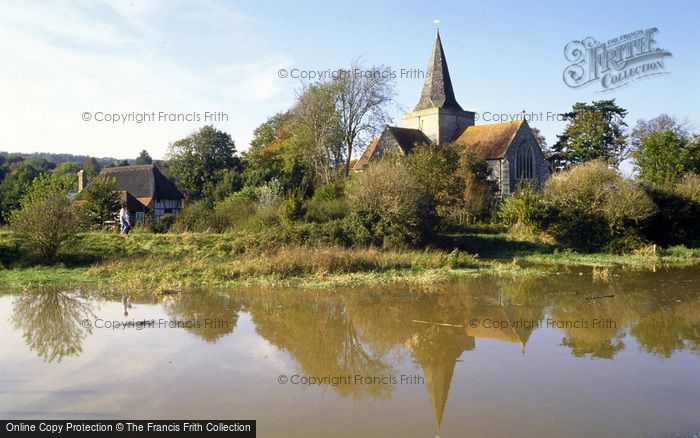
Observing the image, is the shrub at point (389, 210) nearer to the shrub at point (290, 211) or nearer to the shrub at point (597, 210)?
the shrub at point (290, 211)

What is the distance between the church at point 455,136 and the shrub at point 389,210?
60.8ft

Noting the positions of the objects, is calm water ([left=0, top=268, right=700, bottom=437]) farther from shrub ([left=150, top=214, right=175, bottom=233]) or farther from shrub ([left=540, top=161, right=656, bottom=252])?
shrub ([left=540, top=161, right=656, bottom=252])

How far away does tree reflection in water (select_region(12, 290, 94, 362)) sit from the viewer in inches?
378

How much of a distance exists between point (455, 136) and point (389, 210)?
2912 centimetres

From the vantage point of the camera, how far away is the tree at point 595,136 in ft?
157

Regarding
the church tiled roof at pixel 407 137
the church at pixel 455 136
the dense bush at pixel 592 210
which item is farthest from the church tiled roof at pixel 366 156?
the dense bush at pixel 592 210

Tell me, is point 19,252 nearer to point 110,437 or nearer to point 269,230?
point 269,230

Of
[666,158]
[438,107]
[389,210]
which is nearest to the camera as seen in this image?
[389,210]

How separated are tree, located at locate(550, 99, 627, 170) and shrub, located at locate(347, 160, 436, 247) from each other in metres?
28.8

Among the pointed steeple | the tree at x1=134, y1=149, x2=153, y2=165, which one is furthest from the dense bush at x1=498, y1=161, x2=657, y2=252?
the tree at x1=134, y1=149, x2=153, y2=165

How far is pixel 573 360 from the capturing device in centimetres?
895

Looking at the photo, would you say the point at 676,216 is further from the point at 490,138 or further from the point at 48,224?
the point at 48,224

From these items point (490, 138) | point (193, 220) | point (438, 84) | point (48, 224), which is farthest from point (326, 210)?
point (438, 84)

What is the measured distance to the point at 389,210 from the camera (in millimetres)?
21859
